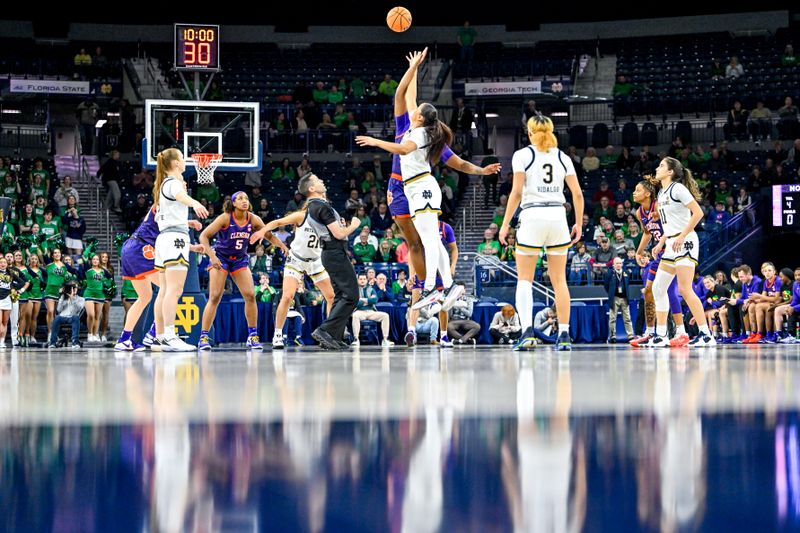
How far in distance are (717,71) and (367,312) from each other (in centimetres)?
1701

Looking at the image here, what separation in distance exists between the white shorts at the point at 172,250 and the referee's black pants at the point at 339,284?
4.65 feet

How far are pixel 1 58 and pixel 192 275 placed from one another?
18233mm

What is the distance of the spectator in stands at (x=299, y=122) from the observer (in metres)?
26.2

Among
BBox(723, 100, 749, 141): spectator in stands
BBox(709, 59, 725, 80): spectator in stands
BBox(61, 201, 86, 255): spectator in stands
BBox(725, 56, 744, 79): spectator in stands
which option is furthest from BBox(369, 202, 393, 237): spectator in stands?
BBox(725, 56, 744, 79): spectator in stands

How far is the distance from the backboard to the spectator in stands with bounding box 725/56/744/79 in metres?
15.7

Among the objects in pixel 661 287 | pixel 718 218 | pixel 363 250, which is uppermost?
pixel 718 218

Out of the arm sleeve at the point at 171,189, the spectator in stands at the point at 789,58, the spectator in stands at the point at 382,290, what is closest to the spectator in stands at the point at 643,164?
the spectator in stands at the point at 789,58

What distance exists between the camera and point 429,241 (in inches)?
318

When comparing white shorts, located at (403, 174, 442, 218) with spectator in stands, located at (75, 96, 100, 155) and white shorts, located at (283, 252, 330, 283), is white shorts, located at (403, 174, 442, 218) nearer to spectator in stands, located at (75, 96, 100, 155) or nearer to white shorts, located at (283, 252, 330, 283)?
white shorts, located at (283, 252, 330, 283)

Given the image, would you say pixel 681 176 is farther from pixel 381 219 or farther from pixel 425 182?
pixel 381 219

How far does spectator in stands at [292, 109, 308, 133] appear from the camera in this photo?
26250mm

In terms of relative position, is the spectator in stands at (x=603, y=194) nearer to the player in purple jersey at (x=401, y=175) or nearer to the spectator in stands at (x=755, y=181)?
the spectator in stands at (x=755, y=181)

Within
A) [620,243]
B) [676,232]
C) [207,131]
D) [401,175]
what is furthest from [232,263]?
[620,243]

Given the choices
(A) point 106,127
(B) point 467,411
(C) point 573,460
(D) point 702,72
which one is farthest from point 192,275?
(D) point 702,72
